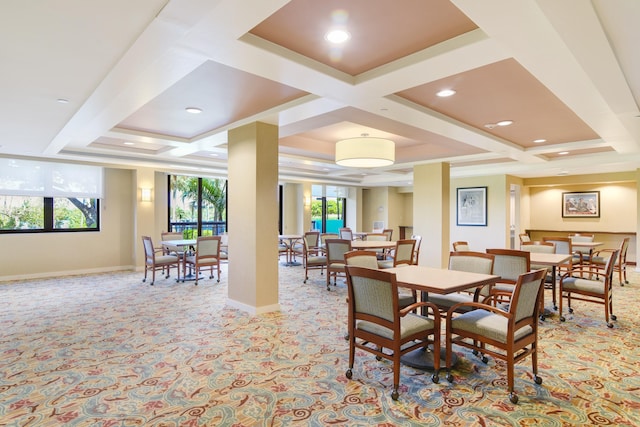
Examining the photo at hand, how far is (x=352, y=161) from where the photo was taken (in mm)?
5891

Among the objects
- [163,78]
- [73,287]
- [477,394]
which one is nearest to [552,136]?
[477,394]

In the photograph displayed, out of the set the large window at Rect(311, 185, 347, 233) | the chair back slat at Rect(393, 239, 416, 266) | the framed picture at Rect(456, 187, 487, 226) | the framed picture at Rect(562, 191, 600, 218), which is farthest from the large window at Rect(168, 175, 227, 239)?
the framed picture at Rect(562, 191, 600, 218)

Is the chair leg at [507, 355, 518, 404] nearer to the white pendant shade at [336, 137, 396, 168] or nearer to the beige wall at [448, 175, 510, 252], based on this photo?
the white pendant shade at [336, 137, 396, 168]

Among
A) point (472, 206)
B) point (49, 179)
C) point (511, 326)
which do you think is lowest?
point (511, 326)

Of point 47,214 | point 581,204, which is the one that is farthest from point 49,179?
point 581,204

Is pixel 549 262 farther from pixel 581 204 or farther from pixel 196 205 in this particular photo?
pixel 196 205

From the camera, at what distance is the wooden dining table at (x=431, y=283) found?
10.00ft

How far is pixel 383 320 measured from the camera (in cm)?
276

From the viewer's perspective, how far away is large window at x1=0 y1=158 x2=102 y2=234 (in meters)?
7.39

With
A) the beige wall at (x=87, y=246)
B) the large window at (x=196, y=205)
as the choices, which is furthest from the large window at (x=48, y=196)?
the large window at (x=196, y=205)

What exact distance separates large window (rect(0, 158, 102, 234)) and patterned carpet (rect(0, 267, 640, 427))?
3481 mm

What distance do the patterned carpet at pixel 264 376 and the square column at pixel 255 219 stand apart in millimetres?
351

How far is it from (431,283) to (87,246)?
810cm

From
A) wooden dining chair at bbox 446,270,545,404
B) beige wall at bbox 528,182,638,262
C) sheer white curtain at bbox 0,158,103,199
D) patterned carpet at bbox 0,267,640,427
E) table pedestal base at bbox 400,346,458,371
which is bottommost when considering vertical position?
patterned carpet at bbox 0,267,640,427
